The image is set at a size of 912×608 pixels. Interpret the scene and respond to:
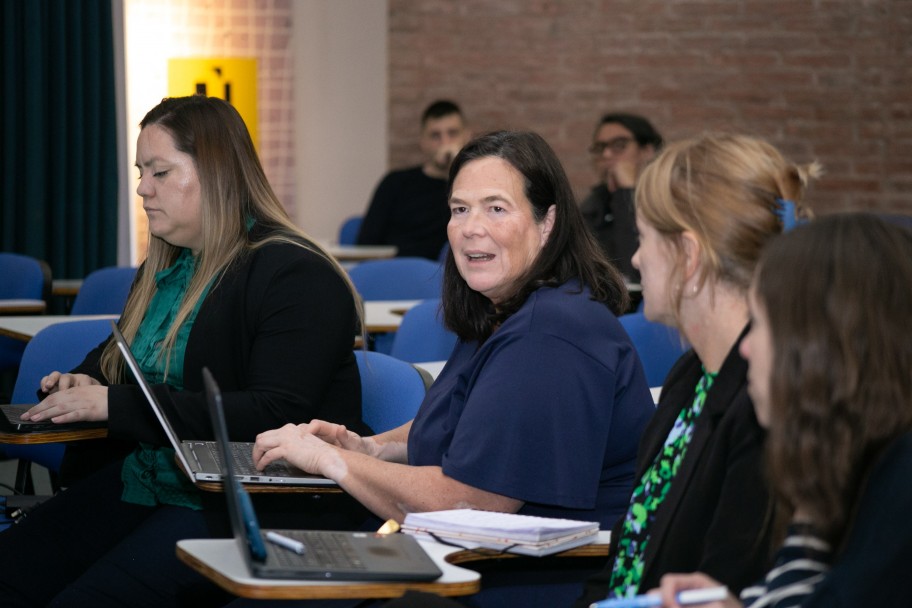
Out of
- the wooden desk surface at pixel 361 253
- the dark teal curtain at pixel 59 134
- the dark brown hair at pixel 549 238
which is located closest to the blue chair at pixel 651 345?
the dark brown hair at pixel 549 238

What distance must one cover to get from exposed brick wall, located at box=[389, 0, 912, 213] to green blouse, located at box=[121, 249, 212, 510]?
469 cm

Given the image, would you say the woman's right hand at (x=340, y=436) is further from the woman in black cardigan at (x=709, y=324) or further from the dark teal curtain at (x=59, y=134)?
the dark teal curtain at (x=59, y=134)

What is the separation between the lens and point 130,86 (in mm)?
6273

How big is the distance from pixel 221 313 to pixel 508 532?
3.06 ft

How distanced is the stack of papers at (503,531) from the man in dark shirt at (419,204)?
5070 mm

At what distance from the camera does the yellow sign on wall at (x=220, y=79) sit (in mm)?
6438

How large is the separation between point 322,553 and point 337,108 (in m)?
5.88

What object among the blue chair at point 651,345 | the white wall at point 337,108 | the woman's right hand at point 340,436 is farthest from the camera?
the white wall at point 337,108

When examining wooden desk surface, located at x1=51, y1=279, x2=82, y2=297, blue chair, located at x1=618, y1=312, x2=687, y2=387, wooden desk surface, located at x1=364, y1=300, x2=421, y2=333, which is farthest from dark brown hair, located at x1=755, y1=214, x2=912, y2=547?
wooden desk surface, located at x1=51, y1=279, x2=82, y2=297

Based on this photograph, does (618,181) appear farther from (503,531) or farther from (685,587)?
(685,587)

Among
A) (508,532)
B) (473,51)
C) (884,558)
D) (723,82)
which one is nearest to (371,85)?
(473,51)

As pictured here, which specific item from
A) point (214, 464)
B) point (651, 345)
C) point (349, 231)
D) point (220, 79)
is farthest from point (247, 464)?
point (349, 231)

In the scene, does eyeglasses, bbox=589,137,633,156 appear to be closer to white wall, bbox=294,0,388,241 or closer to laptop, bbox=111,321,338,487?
white wall, bbox=294,0,388,241

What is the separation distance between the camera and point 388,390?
8.21 ft
